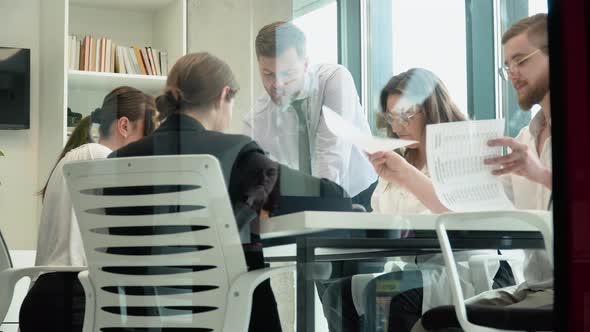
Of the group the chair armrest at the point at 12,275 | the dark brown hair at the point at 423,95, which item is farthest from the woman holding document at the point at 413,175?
the chair armrest at the point at 12,275

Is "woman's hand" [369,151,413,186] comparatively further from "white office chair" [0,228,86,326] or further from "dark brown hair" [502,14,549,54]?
"white office chair" [0,228,86,326]

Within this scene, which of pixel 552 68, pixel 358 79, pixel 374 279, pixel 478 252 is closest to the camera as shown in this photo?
pixel 552 68

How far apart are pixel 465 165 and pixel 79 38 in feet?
2.27

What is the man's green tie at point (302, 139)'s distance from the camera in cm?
138

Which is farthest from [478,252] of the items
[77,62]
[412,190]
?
[77,62]

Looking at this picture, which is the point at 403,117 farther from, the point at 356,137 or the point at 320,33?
the point at 320,33

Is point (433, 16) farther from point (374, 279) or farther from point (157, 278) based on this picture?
point (157, 278)

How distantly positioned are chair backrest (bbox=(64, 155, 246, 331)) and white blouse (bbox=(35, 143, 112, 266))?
0.01 m

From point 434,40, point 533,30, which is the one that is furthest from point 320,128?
point 533,30

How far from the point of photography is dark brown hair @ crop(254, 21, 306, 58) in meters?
1.39

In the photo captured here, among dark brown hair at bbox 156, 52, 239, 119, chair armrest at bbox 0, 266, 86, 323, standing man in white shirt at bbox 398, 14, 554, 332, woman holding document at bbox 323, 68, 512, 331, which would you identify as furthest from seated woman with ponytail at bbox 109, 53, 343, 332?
standing man in white shirt at bbox 398, 14, 554, 332

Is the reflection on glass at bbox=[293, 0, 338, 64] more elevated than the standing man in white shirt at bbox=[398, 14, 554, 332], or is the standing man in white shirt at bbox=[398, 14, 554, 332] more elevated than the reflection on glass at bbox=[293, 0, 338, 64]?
the reflection on glass at bbox=[293, 0, 338, 64]

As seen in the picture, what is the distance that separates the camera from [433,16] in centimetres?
123

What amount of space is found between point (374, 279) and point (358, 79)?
0.39 metres
